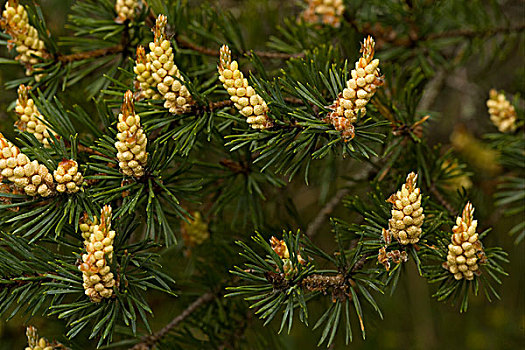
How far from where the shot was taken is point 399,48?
35.4 inches

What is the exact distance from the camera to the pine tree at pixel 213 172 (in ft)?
1.75

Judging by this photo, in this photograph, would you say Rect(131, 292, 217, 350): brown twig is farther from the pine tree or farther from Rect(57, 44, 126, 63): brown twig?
Rect(57, 44, 126, 63): brown twig

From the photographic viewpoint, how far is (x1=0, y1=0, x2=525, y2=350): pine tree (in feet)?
1.75

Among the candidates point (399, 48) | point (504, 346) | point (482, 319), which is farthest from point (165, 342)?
point (482, 319)

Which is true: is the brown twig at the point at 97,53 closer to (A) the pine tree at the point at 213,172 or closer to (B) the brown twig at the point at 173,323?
(A) the pine tree at the point at 213,172

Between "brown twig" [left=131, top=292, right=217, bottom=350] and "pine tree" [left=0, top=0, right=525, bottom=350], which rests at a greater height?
"pine tree" [left=0, top=0, right=525, bottom=350]

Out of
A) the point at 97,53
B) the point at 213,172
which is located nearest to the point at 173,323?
the point at 213,172

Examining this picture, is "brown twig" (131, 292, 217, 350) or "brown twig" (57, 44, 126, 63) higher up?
"brown twig" (57, 44, 126, 63)

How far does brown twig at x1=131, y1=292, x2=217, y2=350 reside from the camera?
0.72 meters

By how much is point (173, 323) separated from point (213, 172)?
0.22m

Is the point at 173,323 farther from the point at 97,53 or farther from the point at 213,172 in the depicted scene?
the point at 97,53

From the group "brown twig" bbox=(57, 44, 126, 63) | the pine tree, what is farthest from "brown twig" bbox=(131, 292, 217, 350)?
"brown twig" bbox=(57, 44, 126, 63)

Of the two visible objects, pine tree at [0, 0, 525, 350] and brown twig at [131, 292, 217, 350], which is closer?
pine tree at [0, 0, 525, 350]

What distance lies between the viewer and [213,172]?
75 centimetres
